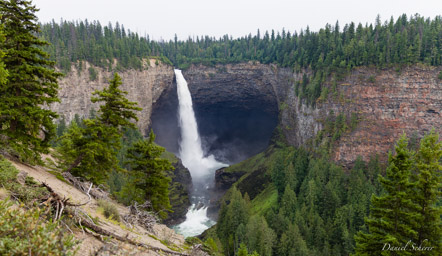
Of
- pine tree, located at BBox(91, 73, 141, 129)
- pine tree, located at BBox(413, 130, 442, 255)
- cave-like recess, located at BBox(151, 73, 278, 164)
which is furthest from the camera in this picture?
cave-like recess, located at BBox(151, 73, 278, 164)

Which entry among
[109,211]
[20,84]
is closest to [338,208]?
[109,211]

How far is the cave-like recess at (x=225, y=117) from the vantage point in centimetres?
9481

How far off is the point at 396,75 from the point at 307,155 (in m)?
24.3

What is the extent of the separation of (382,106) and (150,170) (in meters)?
50.5

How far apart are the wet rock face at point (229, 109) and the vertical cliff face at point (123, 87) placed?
18.0ft

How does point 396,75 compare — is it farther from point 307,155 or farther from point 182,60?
point 182,60

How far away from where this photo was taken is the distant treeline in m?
53.8

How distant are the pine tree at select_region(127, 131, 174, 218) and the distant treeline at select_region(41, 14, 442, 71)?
49.3 meters

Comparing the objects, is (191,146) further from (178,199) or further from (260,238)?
(260,238)

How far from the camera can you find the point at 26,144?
1588 cm

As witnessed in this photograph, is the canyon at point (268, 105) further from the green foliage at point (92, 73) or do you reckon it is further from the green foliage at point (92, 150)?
the green foliage at point (92, 150)

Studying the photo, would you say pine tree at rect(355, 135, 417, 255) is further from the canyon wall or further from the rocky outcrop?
the rocky outcrop

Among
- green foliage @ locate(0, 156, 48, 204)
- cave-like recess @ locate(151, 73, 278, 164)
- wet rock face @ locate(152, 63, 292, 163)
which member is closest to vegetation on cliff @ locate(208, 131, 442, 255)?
green foliage @ locate(0, 156, 48, 204)

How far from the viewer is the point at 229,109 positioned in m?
103
